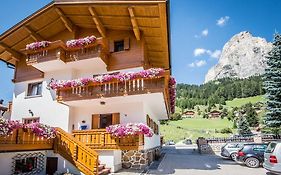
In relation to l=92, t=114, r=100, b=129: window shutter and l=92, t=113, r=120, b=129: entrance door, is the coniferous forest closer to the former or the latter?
l=92, t=113, r=120, b=129: entrance door

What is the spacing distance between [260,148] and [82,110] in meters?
12.3

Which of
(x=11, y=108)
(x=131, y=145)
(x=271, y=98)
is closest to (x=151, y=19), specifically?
(x=131, y=145)

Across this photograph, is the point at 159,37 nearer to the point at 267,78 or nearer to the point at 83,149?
the point at 83,149

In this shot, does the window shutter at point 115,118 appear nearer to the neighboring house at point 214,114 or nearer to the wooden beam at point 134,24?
the wooden beam at point 134,24

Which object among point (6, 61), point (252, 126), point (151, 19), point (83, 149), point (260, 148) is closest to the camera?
point (83, 149)

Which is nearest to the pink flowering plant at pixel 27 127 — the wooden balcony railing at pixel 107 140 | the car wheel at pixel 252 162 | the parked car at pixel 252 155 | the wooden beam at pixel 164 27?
the wooden balcony railing at pixel 107 140

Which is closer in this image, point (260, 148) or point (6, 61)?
point (260, 148)

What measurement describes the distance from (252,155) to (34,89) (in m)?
16.5

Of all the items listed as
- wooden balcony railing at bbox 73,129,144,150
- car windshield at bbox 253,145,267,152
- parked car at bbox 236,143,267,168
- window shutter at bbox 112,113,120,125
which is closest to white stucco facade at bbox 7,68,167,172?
window shutter at bbox 112,113,120,125

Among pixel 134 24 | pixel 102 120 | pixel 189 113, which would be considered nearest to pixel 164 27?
pixel 134 24

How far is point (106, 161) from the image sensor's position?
12727 mm

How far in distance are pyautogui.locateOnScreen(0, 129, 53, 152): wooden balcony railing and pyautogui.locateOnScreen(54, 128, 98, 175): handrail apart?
599 mm

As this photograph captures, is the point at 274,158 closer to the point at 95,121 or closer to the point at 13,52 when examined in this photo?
the point at 95,121

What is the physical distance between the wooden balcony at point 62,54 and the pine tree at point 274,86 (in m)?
15.7
